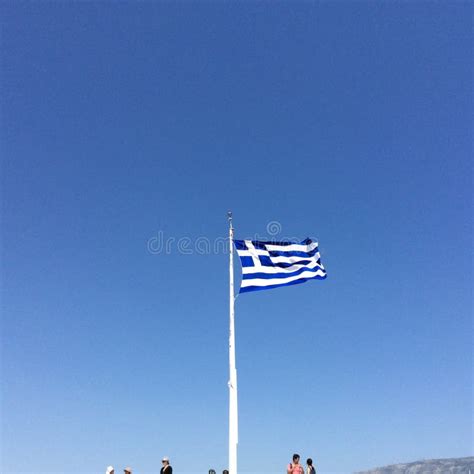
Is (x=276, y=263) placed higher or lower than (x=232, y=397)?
higher

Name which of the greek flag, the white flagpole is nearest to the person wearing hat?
the white flagpole

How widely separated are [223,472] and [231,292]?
31.9 ft

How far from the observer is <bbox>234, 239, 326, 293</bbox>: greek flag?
30.0 meters

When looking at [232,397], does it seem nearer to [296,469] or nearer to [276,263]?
[296,469]

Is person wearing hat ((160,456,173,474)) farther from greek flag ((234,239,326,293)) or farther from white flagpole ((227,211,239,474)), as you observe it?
greek flag ((234,239,326,293))

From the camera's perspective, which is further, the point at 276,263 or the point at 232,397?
the point at 276,263

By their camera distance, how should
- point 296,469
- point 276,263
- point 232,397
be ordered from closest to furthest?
point 296,469, point 232,397, point 276,263

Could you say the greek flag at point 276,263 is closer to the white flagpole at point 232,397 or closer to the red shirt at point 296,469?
the white flagpole at point 232,397

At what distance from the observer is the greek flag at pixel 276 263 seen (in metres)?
30.0

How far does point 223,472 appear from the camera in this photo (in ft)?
89.2

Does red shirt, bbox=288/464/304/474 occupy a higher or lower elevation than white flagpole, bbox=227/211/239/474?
lower

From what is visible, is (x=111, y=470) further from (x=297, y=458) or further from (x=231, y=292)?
(x=231, y=292)

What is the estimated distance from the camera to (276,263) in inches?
1218

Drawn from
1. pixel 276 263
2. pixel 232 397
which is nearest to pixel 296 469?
pixel 232 397
